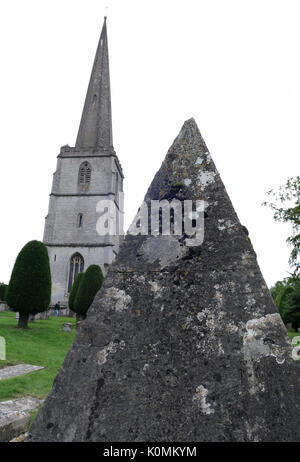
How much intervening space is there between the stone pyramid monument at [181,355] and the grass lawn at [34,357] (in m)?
4.77

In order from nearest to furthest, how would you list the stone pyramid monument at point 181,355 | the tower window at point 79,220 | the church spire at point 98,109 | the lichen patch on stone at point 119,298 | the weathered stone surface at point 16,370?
the stone pyramid monument at point 181,355 < the lichen patch on stone at point 119,298 < the weathered stone surface at point 16,370 < the tower window at point 79,220 < the church spire at point 98,109

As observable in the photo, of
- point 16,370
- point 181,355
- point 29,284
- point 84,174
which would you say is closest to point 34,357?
point 16,370

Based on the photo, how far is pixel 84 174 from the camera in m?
42.2

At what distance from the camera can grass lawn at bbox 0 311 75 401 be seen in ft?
20.5

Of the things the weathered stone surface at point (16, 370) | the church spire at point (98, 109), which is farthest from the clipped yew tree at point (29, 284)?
the church spire at point (98, 109)

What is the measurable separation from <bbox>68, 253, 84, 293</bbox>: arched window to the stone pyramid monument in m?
36.8

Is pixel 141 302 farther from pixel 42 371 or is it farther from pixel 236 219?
pixel 42 371

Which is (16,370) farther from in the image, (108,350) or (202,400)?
(202,400)

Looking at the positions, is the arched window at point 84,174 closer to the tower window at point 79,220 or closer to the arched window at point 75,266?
the tower window at point 79,220

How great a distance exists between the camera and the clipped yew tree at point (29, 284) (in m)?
17.6

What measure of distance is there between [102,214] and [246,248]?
129 feet

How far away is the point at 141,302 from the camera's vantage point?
6.93 feet

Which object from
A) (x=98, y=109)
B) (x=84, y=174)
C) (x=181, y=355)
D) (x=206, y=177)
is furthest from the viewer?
(x=98, y=109)

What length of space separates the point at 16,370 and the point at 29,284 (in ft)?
34.0
